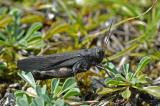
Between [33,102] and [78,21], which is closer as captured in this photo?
[33,102]

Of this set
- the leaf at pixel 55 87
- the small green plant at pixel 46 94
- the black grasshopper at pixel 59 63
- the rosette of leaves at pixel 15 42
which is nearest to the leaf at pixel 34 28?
the rosette of leaves at pixel 15 42

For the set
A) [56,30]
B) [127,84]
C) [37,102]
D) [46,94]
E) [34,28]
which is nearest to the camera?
[37,102]

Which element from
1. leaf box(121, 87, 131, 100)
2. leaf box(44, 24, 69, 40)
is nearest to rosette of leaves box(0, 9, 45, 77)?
leaf box(44, 24, 69, 40)

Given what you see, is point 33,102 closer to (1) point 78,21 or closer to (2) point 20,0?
(1) point 78,21

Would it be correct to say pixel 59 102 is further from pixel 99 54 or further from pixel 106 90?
pixel 99 54

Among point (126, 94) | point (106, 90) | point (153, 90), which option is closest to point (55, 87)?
point (106, 90)

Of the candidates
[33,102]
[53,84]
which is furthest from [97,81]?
[33,102]

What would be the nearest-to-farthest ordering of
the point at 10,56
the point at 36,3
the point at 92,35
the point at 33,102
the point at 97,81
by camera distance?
Result: 1. the point at 33,102
2. the point at 97,81
3. the point at 10,56
4. the point at 92,35
5. the point at 36,3

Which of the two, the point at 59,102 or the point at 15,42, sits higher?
the point at 15,42
